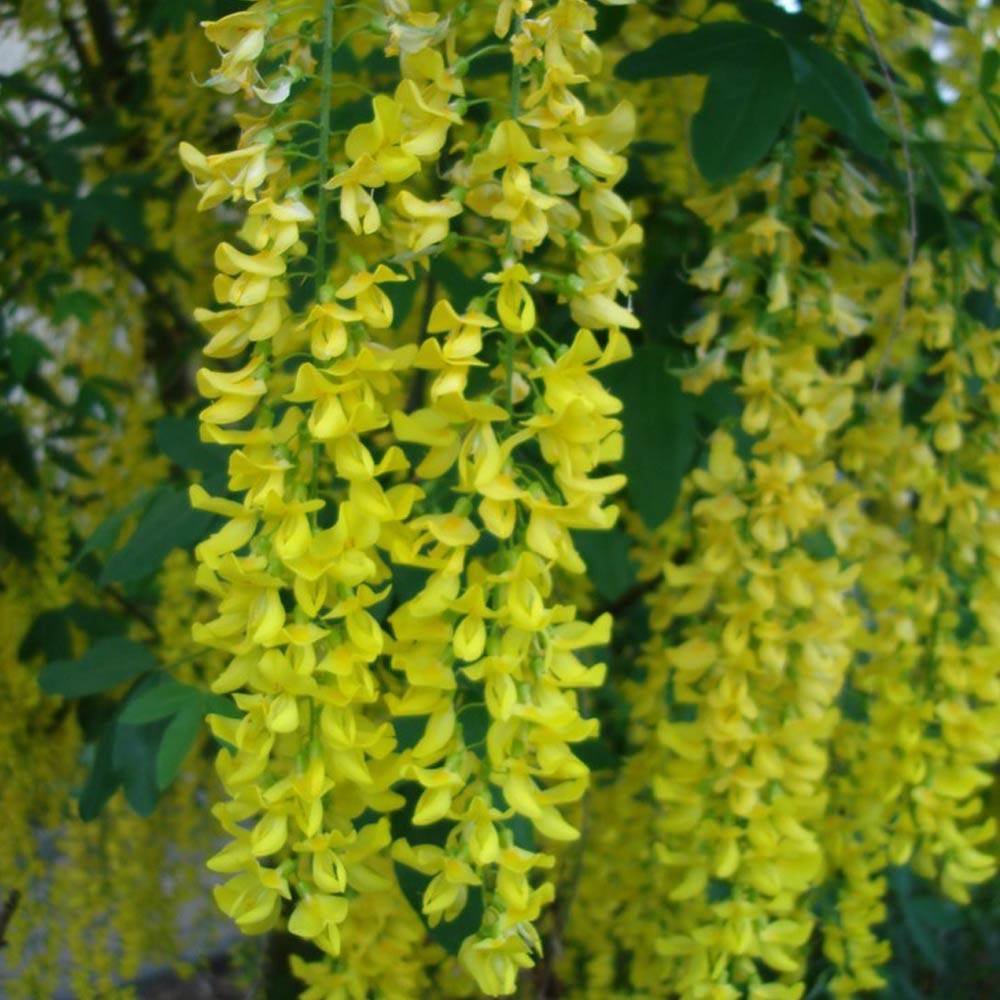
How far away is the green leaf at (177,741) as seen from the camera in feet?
2.98

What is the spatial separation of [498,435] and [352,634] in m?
0.16

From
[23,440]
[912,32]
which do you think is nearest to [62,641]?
[23,440]

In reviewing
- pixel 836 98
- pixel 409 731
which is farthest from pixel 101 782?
pixel 836 98

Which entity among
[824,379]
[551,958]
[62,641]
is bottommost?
[551,958]

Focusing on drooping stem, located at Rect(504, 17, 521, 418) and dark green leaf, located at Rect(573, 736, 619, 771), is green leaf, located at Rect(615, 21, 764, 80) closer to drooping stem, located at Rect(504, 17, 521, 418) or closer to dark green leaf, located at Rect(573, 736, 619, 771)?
drooping stem, located at Rect(504, 17, 521, 418)

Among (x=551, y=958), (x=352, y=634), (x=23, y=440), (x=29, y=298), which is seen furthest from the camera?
(x=29, y=298)

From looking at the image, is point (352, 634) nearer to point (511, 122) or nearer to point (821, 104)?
point (511, 122)

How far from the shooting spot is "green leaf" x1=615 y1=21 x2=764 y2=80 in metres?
1.03

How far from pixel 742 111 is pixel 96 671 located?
69 cm

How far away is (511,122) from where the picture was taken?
27.4 inches

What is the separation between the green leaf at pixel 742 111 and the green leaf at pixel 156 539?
1.62ft

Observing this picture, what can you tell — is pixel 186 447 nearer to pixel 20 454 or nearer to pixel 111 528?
pixel 111 528

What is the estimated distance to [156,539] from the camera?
1.07m

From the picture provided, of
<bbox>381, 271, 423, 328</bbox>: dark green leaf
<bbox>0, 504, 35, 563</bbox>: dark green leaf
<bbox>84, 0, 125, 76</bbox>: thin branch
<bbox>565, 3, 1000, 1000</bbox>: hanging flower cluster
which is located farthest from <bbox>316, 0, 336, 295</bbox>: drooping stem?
<bbox>84, 0, 125, 76</bbox>: thin branch
